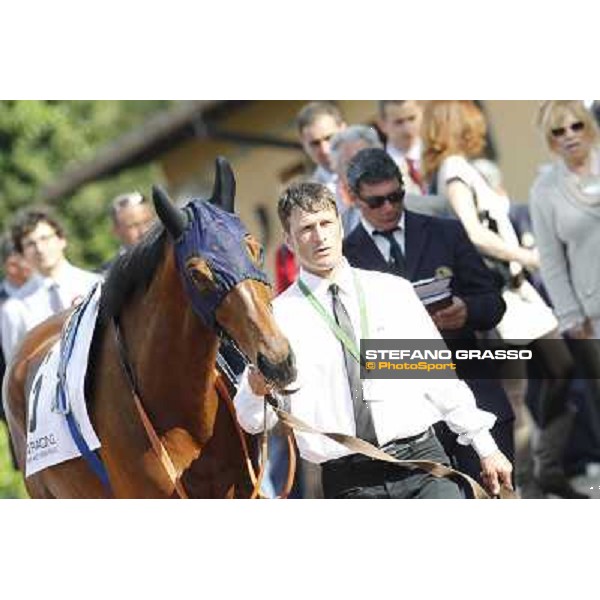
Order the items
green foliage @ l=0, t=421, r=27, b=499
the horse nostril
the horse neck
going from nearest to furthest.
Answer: the horse nostril
the horse neck
green foliage @ l=0, t=421, r=27, b=499

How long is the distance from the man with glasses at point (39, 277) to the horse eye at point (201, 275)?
1843mm

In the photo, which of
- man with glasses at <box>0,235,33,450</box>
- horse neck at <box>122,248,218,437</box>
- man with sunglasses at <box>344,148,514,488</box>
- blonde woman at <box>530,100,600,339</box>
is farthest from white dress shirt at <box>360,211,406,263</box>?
man with glasses at <box>0,235,33,450</box>

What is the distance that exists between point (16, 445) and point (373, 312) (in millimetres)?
1958

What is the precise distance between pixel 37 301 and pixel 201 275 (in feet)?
6.77

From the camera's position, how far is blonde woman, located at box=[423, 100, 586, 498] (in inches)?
272

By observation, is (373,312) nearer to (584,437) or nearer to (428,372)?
(428,372)

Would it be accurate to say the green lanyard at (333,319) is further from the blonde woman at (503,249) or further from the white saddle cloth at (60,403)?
the white saddle cloth at (60,403)

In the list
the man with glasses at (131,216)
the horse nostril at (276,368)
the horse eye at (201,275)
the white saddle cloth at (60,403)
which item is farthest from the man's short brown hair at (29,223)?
the horse nostril at (276,368)

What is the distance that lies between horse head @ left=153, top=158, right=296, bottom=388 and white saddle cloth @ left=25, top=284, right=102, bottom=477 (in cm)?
67

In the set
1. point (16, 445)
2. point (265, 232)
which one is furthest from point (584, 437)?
point (16, 445)

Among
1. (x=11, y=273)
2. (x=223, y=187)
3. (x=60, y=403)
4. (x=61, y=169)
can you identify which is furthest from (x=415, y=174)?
(x=61, y=169)

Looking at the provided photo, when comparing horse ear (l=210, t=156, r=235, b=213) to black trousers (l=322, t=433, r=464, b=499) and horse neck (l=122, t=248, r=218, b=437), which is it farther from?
black trousers (l=322, t=433, r=464, b=499)

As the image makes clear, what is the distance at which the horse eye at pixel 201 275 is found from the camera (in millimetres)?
5938

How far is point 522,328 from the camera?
22.7 ft
